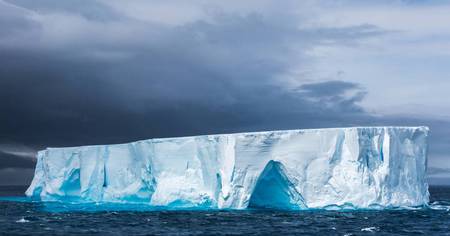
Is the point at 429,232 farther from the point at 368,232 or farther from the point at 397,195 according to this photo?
the point at 397,195

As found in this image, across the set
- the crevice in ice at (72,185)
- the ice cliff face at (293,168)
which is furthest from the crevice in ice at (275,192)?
the crevice in ice at (72,185)

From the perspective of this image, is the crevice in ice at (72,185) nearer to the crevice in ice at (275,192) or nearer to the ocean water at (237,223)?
the ocean water at (237,223)

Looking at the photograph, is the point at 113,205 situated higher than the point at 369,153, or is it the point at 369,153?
the point at 369,153

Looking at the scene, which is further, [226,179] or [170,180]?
[170,180]

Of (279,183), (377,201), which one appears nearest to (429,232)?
(377,201)

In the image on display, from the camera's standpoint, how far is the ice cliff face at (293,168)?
27969 millimetres

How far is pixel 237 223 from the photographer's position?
77.6 feet

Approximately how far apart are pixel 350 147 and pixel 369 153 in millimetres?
961

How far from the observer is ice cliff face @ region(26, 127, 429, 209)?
91.8 feet

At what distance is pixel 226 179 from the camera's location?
2870 cm

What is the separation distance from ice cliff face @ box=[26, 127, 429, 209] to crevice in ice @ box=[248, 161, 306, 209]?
45 millimetres

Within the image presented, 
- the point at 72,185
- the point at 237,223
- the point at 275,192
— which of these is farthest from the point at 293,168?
the point at 72,185

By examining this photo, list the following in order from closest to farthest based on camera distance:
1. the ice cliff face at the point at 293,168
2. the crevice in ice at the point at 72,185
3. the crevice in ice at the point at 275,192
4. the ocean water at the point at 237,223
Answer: the ocean water at the point at 237,223 → the ice cliff face at the point at 293,168 → the crevice in ice at the point at 275,192 → the crevice in ice at the point at 72,185

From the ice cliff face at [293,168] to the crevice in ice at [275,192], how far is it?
Result: 0.15 feet
